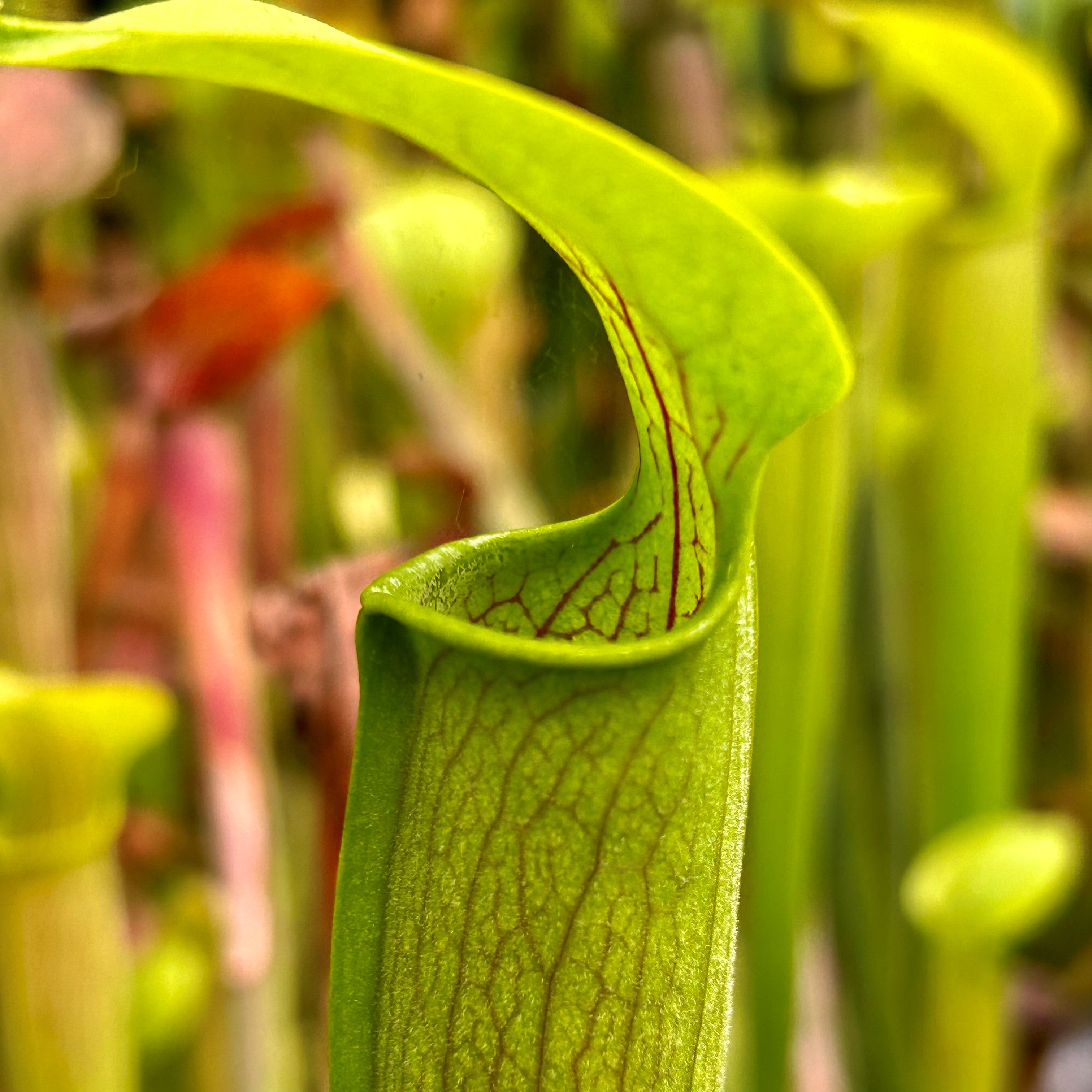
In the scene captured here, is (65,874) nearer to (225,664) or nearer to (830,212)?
(225,664)

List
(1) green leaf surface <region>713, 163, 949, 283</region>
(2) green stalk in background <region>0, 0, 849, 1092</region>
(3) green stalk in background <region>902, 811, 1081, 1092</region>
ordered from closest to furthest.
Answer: (2) green stalk in background <region>0, 0, 849, 1092</region> → (1) green leaf surface <region>713, 163, 949, 283</region> → (3) green stalk in background <region>902, 811, 1081, 1092</region>

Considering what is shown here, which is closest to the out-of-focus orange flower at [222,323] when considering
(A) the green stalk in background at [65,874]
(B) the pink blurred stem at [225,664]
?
(B) the pink blurred stem at [225,664]

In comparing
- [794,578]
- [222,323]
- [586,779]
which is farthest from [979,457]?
[586,779]

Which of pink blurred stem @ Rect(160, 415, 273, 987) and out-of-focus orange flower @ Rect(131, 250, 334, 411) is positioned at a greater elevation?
out-of-focus orange flower @ Rect(131, 250, 334, 411)

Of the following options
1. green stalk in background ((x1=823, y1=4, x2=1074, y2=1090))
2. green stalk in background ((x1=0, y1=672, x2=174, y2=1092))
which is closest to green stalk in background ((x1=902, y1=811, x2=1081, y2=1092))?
green stalk in background ((x1=823, y1=4, x2=1074, y2=1090))

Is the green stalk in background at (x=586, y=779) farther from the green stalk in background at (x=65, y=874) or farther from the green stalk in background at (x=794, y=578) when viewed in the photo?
the green stalk in background at (x=794, y=578)

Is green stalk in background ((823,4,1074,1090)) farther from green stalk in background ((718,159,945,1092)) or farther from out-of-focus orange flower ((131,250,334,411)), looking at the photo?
out-of-focus orange flower ((131,250,334,411))

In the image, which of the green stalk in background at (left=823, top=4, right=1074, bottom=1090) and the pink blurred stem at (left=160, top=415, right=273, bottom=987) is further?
the green stalk in background at (left=823, top=4, right=1074, bottom=1090)

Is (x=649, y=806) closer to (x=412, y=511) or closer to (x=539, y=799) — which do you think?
(x=539, y=799)
